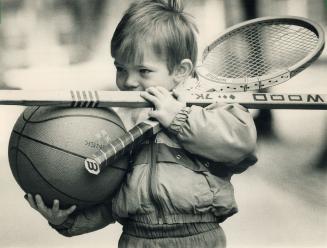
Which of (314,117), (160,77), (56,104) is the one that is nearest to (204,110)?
(160,77)

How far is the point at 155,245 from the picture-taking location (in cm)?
181

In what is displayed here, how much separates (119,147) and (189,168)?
245mm

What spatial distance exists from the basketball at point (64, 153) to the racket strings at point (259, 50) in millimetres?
525

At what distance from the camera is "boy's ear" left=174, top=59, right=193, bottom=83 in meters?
1.99

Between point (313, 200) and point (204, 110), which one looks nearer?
point (204, 110)

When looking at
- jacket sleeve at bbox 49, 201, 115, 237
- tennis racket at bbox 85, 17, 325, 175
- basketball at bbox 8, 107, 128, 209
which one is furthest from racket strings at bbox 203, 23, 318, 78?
jacket sleeve at bbox 49, 201, 115, 237

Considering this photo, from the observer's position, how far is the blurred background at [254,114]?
7.72 ft

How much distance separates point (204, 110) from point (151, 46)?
0.94ft

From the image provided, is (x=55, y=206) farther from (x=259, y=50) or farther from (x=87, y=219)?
(x=259, y=50)

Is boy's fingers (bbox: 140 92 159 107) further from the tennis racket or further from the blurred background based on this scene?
the blurred background

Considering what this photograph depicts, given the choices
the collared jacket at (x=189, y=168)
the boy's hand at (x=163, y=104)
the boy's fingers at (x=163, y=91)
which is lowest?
the collared jacket at (x=189, y=168)

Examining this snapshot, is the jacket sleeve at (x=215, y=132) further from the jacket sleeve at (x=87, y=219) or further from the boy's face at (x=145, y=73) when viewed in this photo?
the jacket sleeve at (x=87, y=219)

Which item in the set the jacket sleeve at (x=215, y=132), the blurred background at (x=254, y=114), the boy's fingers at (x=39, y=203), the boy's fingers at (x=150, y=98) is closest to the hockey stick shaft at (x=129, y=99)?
the boy's fingers at (x=150, y=98)

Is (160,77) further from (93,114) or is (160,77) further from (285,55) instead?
(285,55)
